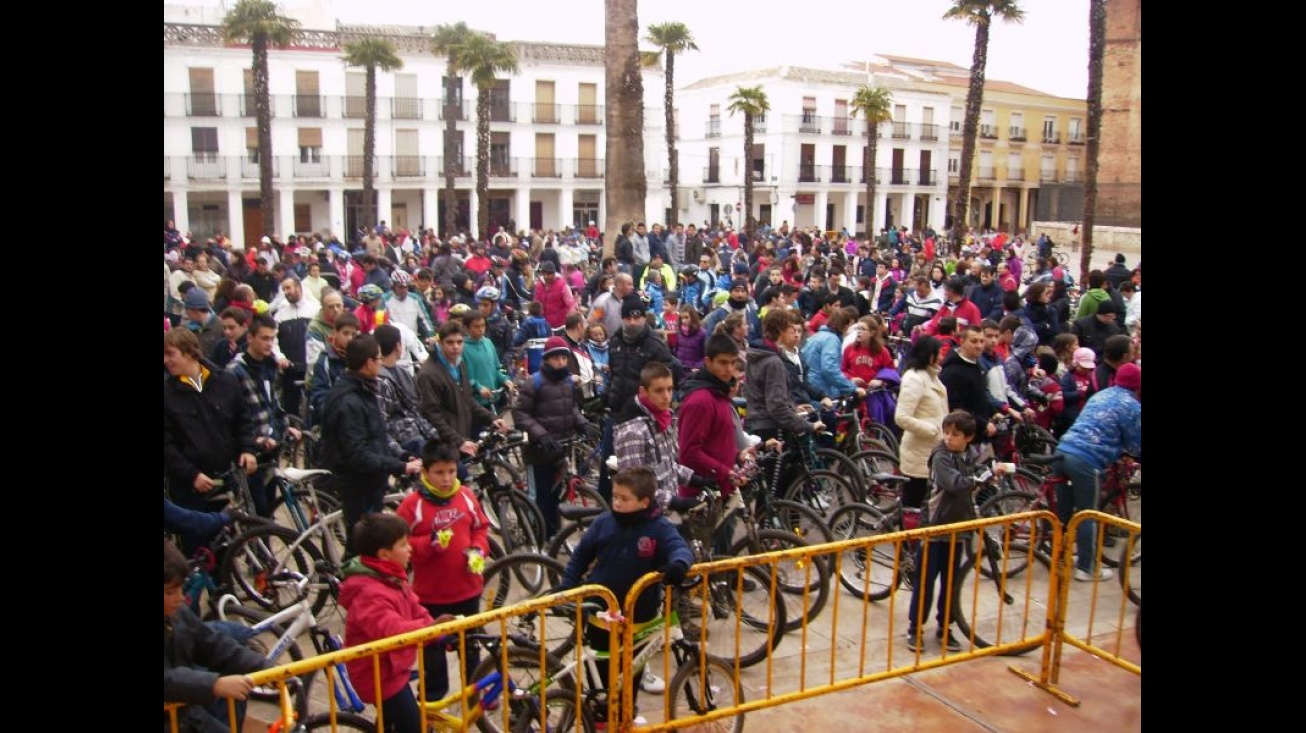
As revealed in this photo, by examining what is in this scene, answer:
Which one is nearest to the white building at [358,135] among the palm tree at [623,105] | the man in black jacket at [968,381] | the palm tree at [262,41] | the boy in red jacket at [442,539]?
the palm tree at [262,41]

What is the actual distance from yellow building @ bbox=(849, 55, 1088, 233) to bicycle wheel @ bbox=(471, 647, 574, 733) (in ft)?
180

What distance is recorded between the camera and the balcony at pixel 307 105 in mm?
42750

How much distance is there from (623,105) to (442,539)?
10747 mm

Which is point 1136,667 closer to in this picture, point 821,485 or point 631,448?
point 821,485

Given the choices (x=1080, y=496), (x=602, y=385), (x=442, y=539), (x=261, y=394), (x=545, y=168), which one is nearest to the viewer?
(x=442, y=539)

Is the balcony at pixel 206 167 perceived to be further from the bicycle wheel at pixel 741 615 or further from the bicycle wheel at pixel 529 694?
the bicycle wheel at pixel 529 694

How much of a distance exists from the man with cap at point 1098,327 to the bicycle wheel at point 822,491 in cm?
514

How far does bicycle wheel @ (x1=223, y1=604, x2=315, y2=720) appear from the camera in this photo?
3961 millimetres

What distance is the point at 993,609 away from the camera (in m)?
6.48

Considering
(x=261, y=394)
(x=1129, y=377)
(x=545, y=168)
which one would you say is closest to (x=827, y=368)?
(x=1129, y=377)

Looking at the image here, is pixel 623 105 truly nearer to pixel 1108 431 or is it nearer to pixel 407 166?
pixel 1108 431

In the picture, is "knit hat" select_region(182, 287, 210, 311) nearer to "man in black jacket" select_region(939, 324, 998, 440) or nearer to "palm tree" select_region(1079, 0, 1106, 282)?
"man in black jacket" select_region(939, 324, 998, 440)

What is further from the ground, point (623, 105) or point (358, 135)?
point (358, 135)
